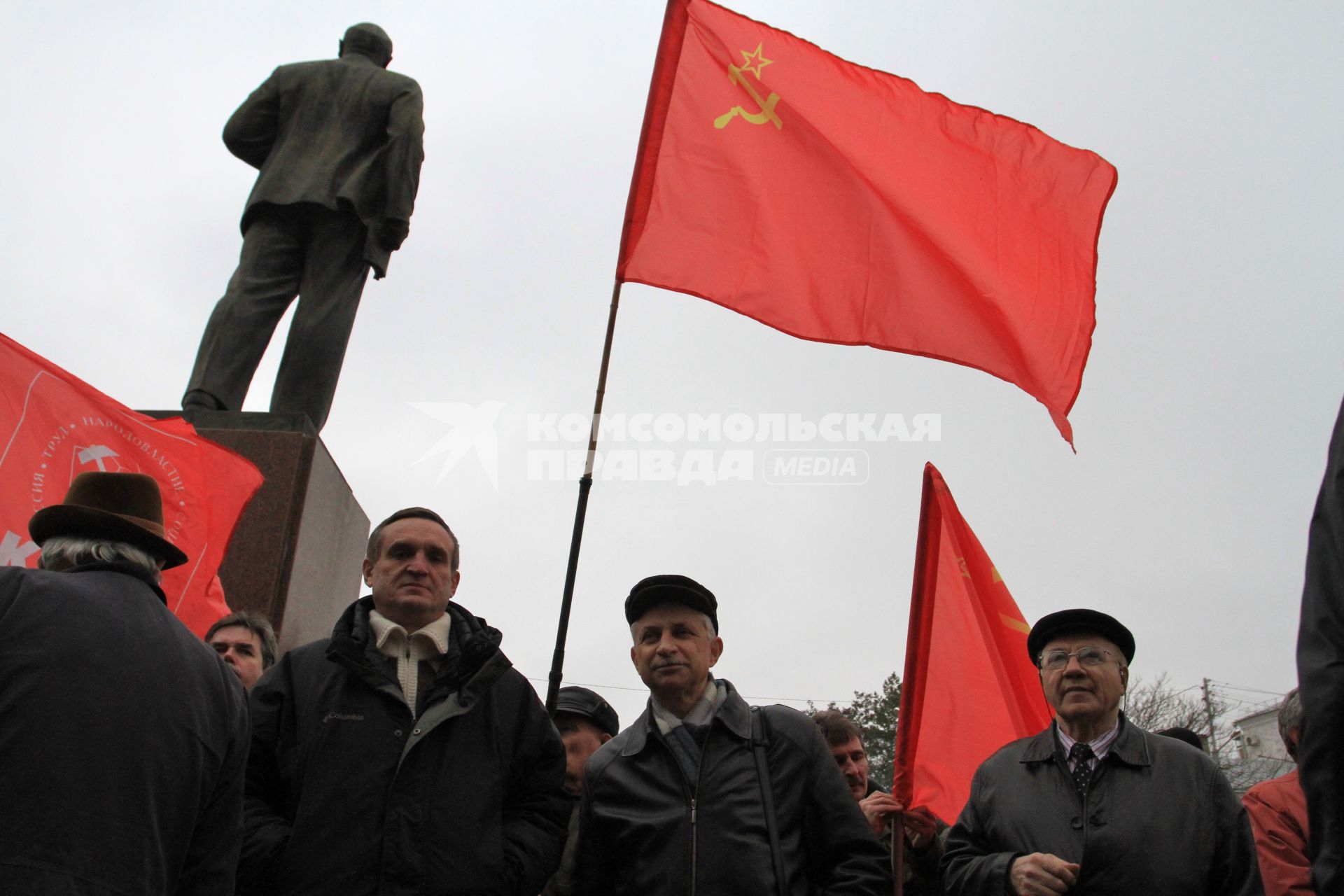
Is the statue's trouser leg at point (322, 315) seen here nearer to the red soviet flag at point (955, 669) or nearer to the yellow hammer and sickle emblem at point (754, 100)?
the yellow hammer and sickle emblem at point (754, 100)

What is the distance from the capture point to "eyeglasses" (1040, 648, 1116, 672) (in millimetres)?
3441

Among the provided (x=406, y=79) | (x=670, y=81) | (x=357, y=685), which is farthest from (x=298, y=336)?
(x=357, y=685)

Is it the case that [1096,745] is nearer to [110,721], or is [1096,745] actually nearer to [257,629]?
[110,721]

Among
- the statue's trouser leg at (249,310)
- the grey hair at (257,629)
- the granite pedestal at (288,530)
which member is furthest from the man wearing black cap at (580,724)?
the statue's trouser leg at (249,310)

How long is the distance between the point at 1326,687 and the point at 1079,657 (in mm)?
1997

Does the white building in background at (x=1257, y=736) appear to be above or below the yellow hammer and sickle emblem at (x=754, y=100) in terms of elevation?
below

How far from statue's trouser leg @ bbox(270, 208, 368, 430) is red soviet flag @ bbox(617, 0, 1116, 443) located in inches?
82.3

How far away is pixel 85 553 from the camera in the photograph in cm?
259

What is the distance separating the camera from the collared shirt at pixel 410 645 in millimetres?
3199

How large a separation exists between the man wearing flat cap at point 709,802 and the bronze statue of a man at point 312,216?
10.9ft

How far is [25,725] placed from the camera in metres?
2.25

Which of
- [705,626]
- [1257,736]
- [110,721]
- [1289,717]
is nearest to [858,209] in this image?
[705,626]

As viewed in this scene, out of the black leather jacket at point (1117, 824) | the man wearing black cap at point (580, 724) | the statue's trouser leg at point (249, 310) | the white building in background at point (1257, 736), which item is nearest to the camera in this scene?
the black leather jacket at point (1117, 824)

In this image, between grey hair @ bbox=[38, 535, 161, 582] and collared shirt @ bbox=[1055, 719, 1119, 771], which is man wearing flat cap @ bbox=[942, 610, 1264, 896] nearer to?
collared shirt @ bbox=[1055, 719, 1119, 771]
